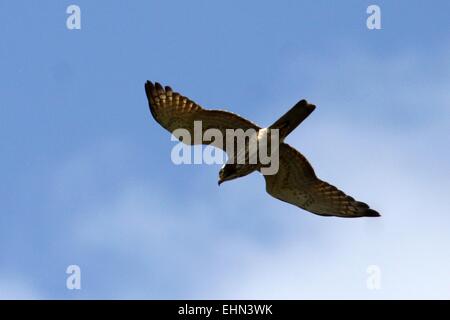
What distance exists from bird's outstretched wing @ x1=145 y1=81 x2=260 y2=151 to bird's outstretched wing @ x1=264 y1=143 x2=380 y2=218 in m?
1.18

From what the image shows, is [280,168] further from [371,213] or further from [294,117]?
[371,213]

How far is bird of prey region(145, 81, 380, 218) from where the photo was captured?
20.2 m

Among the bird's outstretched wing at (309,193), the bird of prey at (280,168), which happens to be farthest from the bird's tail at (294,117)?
the bird's outstretched wing at (309,193)

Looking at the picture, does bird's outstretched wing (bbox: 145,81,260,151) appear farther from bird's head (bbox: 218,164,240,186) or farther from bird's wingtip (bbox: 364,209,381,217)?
bird's wingtip (bbox: 364,209,381,217)

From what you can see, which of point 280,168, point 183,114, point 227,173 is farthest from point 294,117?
point 183,114

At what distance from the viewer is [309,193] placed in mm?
21000

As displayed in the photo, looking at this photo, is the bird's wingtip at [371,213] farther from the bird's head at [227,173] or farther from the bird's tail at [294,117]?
the bird's head at [227,173]

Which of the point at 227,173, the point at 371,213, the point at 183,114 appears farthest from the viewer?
the point at 371,213

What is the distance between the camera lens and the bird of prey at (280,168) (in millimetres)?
20250

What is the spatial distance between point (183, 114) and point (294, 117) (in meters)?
2.25
